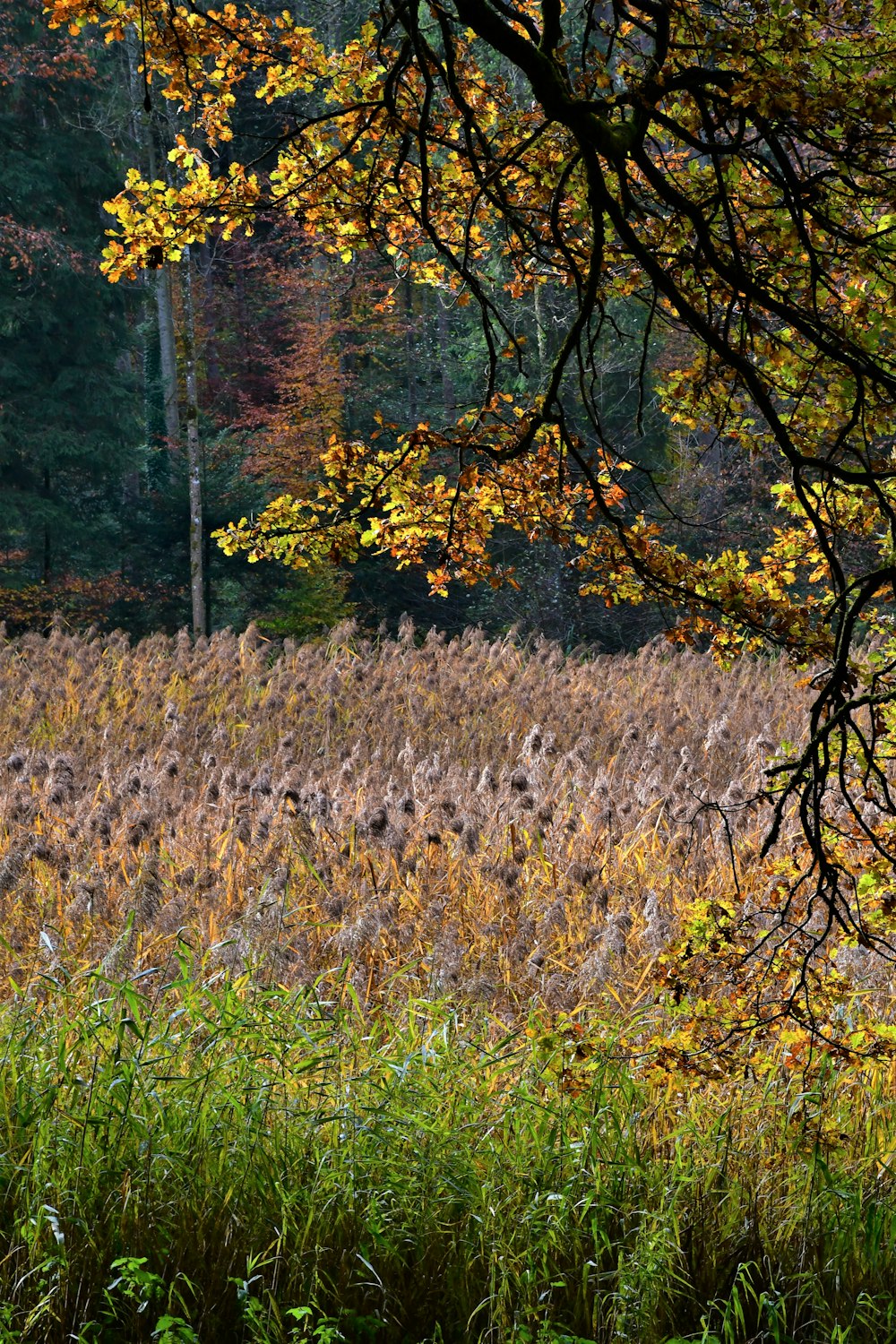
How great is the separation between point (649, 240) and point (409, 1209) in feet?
8.62

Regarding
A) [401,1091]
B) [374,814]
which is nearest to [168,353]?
[374,814]

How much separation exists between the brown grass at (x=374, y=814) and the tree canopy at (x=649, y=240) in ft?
2.63

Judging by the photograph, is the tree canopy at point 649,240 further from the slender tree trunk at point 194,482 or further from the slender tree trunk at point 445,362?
the slender tree trunk at point 445,362

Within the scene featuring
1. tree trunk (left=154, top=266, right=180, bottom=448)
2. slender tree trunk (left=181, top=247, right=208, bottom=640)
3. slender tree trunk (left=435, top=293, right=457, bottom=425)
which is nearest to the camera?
slender tree trunk (left=181, top=247, right=208, bottom=640)

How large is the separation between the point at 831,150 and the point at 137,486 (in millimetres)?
26445

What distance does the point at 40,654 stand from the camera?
11891mm

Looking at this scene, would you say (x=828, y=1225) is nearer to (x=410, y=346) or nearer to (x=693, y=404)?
(x=693, y=404)

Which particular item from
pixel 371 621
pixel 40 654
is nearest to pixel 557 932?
pixel 40 654

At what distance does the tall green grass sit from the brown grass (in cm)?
90

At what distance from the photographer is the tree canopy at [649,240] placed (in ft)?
9.56

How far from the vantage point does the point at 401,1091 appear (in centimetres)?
375

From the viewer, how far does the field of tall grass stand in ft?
10.6

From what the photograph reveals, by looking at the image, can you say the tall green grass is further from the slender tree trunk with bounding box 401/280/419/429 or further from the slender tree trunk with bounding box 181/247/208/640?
the slender tree trunk with bounding box 401/280/419/429

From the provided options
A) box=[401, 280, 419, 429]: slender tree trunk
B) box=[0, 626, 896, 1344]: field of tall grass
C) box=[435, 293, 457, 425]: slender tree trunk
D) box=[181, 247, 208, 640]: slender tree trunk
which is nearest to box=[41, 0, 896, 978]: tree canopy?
box=[0, 626, 896, 1344]: field of tall grass
